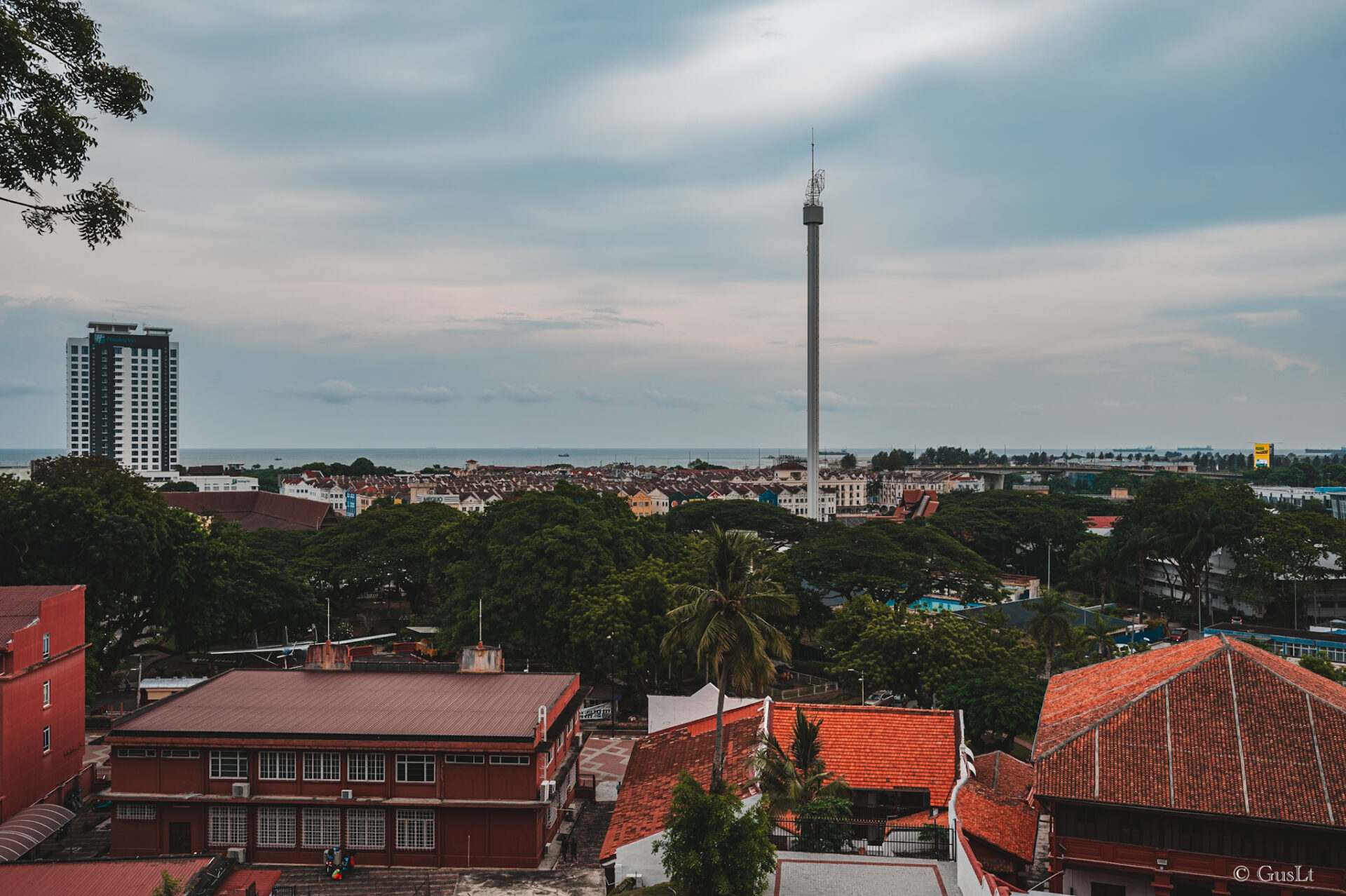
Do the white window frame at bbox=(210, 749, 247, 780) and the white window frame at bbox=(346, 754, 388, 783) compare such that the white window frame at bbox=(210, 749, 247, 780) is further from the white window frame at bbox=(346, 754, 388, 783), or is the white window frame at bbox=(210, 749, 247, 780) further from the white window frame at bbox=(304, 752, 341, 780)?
the white window frame at bbox=(346, 754, 388, 783)

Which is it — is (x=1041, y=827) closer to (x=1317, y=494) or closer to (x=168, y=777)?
(x=168, y=777)

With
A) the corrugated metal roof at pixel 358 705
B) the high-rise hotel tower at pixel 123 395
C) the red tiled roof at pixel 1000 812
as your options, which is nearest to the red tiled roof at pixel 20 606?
the corrugated metal roof at pixel 358 705

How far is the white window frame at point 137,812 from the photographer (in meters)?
24.9

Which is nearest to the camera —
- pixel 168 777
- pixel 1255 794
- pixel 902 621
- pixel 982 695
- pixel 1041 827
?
pixel 1255 794

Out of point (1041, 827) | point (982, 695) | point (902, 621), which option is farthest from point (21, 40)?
point (902, 621)

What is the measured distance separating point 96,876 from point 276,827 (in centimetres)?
661

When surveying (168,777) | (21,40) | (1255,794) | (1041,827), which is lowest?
(1041,827)

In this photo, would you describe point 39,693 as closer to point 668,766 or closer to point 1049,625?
point 668,766

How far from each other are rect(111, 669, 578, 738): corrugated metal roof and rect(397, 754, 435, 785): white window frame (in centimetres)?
60

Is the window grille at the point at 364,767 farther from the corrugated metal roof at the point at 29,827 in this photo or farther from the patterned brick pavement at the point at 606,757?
the patterned brick pavement at the point at 606,757

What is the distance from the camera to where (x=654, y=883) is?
2250 centimetres

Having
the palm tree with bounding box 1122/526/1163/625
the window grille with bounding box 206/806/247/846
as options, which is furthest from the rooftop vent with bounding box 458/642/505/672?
the palm tree with bounding box 1122/526/1163/625

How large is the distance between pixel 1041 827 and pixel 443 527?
37.9 metres

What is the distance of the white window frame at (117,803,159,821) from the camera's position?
24922 mm
